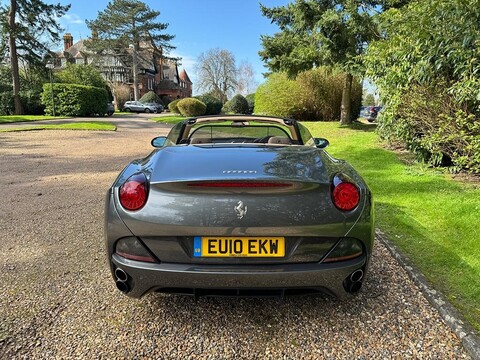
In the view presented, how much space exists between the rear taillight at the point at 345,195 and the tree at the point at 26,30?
34.8 m

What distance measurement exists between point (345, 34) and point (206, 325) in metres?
14.5

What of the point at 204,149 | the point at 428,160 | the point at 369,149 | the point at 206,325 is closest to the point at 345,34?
the point at 369,149

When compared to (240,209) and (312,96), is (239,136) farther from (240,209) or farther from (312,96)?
(312,96)

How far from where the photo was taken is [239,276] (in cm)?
196

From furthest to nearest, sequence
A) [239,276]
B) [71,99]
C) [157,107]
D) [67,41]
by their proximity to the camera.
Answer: [67,41] → [157,107] → [71,99] → [239,276]

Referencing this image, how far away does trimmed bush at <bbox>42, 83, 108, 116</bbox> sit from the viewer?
27.8 m

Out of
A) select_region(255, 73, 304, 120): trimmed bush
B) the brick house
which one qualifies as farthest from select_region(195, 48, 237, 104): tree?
select_region(255, 73, 304, 120): trimmed bush

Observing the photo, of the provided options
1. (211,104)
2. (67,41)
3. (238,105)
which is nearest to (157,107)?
(211,104)

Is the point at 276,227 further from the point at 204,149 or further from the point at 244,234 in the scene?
the point at 204,149

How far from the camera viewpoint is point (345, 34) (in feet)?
46.6

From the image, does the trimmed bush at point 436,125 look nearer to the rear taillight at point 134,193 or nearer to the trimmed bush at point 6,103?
the rear taillight at point 134,193

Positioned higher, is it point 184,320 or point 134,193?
point 134,193

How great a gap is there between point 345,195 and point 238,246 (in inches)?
27.7

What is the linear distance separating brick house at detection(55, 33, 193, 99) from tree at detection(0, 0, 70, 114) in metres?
10.6
